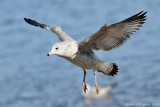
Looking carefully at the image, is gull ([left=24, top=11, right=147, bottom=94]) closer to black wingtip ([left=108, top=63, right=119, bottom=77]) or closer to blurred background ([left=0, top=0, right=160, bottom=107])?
black wingtip ([left=108, top=63, right=119, bottom=77])

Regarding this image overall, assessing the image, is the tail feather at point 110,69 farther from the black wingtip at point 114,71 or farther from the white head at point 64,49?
the white head at point 64,49

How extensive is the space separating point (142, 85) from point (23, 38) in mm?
5425

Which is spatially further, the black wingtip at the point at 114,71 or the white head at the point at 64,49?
the black wingtip at the point at 114,71

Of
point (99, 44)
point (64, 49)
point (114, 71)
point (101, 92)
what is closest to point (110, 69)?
point (114, 71)

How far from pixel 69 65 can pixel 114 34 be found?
666cm

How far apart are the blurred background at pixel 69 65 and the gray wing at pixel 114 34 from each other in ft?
12.5

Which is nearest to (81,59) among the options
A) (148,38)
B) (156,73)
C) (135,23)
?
(135,23)

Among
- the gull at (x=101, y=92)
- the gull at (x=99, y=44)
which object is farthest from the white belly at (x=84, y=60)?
the gull at (x=101, y=92)

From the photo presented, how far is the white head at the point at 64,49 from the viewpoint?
19.3 ft

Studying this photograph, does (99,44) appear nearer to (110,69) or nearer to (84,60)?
(84,60)

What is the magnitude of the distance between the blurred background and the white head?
4063mm

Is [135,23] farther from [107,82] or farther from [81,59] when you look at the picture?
[107,82]

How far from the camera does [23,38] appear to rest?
1470 cm

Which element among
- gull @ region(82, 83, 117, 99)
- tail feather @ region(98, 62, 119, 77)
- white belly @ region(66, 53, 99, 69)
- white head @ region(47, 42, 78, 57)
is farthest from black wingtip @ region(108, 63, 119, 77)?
gull @ region(82, 83, 117, 99)
